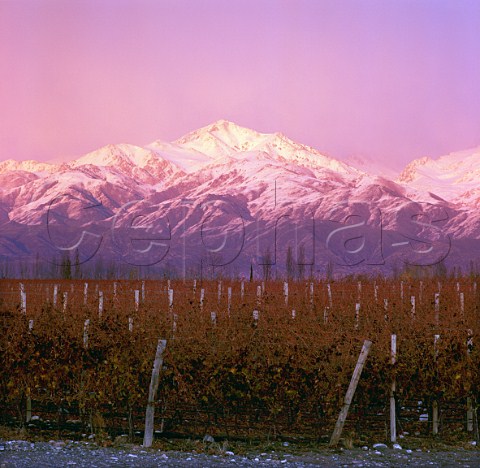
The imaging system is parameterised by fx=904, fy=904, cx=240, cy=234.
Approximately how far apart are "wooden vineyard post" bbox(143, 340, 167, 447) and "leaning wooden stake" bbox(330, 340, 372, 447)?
104 inches

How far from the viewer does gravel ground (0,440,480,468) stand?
11.9 meters

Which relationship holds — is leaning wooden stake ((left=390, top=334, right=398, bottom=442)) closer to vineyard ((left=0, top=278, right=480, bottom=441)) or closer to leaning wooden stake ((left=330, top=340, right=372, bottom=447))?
vineyard ((left=0, top=278, right=480, bottom=441))

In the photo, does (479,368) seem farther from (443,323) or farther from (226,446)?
(443,323)

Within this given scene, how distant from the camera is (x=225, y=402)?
13.4m

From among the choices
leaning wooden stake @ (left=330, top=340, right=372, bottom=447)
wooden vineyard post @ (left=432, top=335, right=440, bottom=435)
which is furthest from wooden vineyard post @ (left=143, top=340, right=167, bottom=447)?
wooden vineyard post @ (left=432, top=335, right=440, bottom=435)

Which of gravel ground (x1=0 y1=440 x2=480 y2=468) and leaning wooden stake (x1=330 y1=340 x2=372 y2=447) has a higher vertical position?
leaning wooden stake (x1=330 y1=340 x2=372 y2=447)

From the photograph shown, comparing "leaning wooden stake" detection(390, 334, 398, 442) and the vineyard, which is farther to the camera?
"leaning wooden stake" detection(390, 334, 398, 442)

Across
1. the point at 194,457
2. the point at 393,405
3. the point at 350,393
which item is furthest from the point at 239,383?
the point at 393,405

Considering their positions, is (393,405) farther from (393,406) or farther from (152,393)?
(152,393)

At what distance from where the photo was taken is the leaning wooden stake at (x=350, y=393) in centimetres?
1319

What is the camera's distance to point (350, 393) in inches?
526

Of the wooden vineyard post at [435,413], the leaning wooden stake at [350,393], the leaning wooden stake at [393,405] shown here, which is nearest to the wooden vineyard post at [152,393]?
the leaning wooden stake at [350,393]

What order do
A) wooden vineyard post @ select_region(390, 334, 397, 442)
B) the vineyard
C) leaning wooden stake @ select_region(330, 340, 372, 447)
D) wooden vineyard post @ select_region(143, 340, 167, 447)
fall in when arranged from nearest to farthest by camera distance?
1. wooden vineyard post @ select_region(143, 340, 167, 447)
2. leaning wooden stake @ select_region(330, 340, 372, 447)
3. the vineyard
4. wooden vineyard post @ select_region(390, 334, 397, 442)

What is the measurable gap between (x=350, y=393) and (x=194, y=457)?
2.56m
